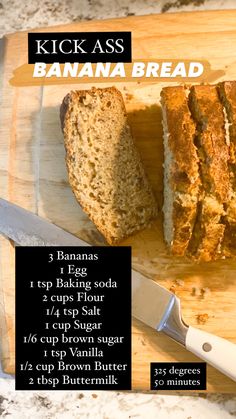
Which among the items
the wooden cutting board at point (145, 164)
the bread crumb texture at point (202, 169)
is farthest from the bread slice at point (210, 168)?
the wooden cutting board at point (145, 164)

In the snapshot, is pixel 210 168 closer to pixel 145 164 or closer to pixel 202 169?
pixel 202 169

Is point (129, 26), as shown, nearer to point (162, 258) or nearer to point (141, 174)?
point (141, 174)

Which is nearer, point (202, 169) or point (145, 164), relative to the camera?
point (202, 169)

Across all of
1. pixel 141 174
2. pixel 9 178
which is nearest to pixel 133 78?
pixel 141 174

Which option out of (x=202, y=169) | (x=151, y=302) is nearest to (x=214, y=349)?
(x=151, y=302)

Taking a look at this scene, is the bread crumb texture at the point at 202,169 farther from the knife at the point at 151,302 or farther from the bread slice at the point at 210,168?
the knife at the point at 151,302

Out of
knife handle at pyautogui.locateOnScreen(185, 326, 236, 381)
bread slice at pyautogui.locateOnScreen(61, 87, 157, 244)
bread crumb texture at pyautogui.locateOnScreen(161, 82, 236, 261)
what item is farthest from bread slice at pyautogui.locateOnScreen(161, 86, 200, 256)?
knife handle at pyautogui.locateOnScreen(185, 326, 236, 381)
